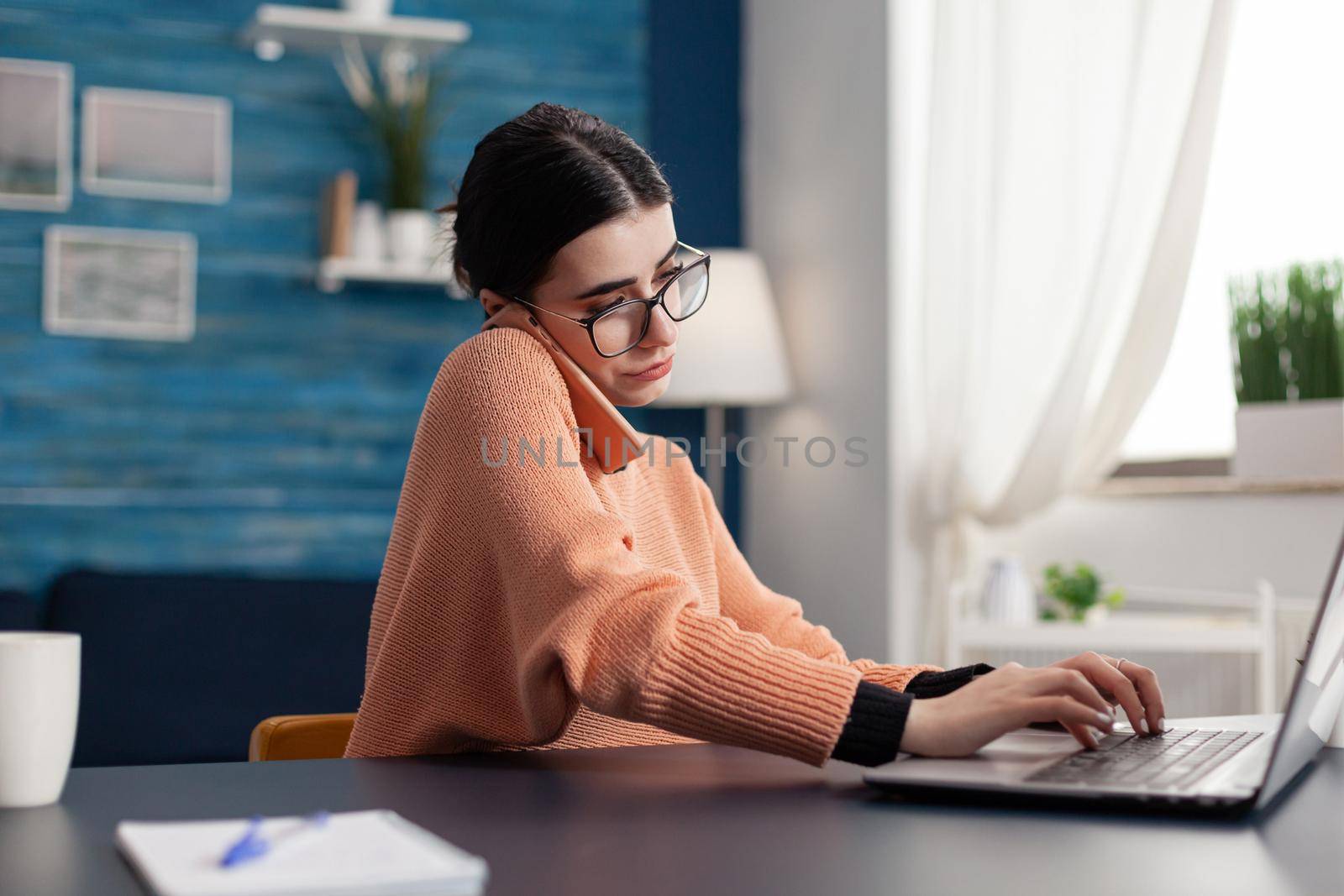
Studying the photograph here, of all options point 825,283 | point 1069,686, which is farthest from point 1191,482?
point 1069,686

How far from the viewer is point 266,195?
Answer: 11.1ft

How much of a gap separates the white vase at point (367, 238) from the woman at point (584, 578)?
1.96 m

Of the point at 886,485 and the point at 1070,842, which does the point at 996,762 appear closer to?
the point at 1070,842

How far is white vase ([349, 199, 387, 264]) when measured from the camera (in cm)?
332

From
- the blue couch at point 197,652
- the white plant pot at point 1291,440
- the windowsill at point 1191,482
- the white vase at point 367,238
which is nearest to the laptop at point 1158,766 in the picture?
the white plant pot at point 1291,440

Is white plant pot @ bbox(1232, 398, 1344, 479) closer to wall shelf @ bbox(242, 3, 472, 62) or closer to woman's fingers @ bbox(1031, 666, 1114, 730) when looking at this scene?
woman's fingers @ bbox(1031, 666, 1114, 730)

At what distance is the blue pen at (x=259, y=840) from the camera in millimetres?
597

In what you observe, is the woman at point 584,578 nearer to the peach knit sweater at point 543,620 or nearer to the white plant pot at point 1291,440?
the peach knit sweater at point 543,620

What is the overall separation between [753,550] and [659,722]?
9.51 feet

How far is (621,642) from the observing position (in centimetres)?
96

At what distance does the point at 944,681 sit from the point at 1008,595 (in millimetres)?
1590

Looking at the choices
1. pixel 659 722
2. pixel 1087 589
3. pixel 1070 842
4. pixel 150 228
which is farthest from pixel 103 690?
pixel 1070 842

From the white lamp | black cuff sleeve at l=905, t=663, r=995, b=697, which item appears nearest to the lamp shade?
the white lamp

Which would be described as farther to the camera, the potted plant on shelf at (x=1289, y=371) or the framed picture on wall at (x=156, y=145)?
the framed picture on wall at (x=156, y=145)
